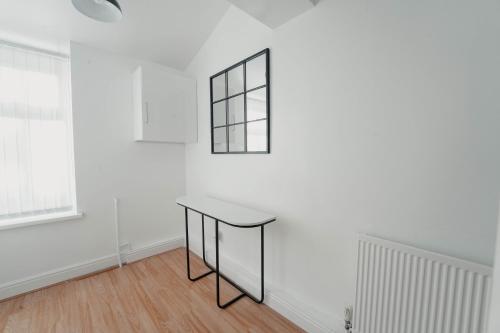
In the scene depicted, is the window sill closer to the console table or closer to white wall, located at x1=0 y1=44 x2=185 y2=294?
white wall, located at x1=0 y1=44 x2=185 y2=294

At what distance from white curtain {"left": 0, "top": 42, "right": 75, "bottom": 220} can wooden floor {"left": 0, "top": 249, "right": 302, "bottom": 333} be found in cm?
89

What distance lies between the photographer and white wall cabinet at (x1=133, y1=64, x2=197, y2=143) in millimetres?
2461

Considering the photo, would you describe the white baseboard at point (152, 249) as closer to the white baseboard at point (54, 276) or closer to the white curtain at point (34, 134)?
the white baseboard at point (54, 276)

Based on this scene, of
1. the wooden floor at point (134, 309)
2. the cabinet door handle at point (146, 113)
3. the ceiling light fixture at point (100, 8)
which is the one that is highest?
the ceiling light fixture at point (100, 8)

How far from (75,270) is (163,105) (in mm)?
2114

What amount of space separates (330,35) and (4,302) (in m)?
3.59

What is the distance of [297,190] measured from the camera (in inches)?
67.2

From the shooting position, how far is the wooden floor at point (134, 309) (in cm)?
166

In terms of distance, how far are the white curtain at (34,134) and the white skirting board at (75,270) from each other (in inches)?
Answer: 25.4

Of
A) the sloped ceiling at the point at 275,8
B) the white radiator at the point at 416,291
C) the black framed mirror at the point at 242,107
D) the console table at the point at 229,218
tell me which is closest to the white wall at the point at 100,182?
the console table at the point at 229,218

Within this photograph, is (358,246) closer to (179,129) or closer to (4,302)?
(179,129)

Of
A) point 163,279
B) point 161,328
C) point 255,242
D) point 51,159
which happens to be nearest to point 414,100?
point 255,242

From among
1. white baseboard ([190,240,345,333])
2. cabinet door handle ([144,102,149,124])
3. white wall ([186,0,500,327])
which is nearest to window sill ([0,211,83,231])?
cabinet door handle ([144,102,149,124])

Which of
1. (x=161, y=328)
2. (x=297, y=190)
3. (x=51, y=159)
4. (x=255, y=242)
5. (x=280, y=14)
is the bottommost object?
(x=161, y=328)
